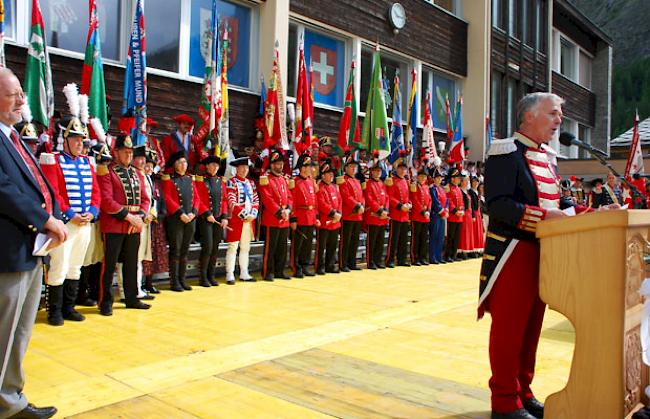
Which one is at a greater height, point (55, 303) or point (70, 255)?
point (70, 255)

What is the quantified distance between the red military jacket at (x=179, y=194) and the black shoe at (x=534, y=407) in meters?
4.99

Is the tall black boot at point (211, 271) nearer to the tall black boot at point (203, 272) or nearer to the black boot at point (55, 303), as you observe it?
the tall black boot at point (203, 272)

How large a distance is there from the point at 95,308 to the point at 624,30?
2740 inches

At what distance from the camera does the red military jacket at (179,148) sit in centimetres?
875

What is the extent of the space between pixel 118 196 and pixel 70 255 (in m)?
0.83

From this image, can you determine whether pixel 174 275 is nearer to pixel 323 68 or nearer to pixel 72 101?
pixel 72 101

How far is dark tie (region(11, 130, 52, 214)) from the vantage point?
3.20 meters

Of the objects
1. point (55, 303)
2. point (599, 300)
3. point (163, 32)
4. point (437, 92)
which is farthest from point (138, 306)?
point (437, 92)

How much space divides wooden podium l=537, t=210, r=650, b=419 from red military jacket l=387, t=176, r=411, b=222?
304 inches

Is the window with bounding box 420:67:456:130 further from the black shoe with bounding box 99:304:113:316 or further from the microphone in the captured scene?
the microphone

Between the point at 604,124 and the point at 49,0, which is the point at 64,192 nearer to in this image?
the point at 49,0

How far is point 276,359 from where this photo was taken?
4371mm

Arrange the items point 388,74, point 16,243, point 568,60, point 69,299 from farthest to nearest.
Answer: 1. point 568,60
2. point 388,74
3. point 69,299
4. point 16,243

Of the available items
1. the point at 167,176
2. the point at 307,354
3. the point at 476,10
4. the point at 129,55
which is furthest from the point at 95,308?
the point at 476,10
